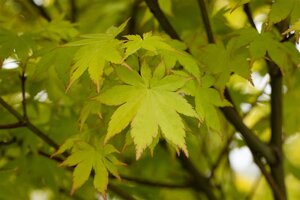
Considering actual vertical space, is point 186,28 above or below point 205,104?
above

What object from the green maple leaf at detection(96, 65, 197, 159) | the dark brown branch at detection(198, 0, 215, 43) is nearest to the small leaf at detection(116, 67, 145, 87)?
the green maple leaf at detection(96, 65, 197, 159)

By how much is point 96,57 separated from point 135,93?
78mm

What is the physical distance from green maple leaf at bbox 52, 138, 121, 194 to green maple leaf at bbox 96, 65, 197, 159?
0.47 ft

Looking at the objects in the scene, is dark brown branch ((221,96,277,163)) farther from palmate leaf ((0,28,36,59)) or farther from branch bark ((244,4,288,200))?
palmate leaf ((0,28,36,59))

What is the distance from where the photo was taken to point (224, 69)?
36.4 inches

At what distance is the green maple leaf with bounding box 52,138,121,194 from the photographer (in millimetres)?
880

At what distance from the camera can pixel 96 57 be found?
80 cm

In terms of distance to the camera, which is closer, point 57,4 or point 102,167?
point 102,167

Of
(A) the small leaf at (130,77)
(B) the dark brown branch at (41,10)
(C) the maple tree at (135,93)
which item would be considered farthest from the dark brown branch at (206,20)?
(B) the dark brown branch at (41,10)

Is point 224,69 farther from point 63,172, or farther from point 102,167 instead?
point 63,172

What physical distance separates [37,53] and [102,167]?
24 cm

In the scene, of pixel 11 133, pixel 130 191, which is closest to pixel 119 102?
pixel 11 133

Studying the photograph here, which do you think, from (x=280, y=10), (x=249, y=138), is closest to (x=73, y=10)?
(x=249, y=138)

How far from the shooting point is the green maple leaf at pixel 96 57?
2.56ft
